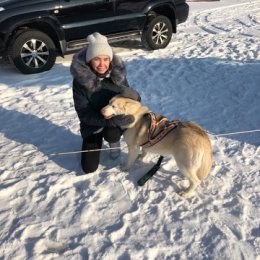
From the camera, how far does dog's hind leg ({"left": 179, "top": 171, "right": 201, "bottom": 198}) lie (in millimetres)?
3732

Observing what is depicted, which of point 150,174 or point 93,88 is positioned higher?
point 93,88

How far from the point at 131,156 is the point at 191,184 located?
77 centimetres

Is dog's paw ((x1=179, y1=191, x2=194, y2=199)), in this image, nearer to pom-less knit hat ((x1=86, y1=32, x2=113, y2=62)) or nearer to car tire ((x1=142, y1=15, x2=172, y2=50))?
pom-less knit hat ((x1=86, y1=32, x2=113, y2=62))

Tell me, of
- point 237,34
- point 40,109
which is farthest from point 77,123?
point 237,34

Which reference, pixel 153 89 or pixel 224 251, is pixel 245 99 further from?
pixel 224 251

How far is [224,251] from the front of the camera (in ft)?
11.0

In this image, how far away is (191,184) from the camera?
3893 millimetres

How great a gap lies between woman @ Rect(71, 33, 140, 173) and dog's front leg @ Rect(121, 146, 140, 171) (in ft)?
0.86

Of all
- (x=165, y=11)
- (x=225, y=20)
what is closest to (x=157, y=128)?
(x=165, y=11)

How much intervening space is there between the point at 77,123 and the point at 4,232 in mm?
2253

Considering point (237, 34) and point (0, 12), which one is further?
point (237, 34)

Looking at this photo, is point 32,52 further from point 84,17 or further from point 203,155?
point 203,155

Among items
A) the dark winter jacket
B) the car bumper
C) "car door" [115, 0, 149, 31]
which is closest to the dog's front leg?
the dark winter jacket

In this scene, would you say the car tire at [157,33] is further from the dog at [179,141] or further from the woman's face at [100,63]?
the dog at [179,141]
